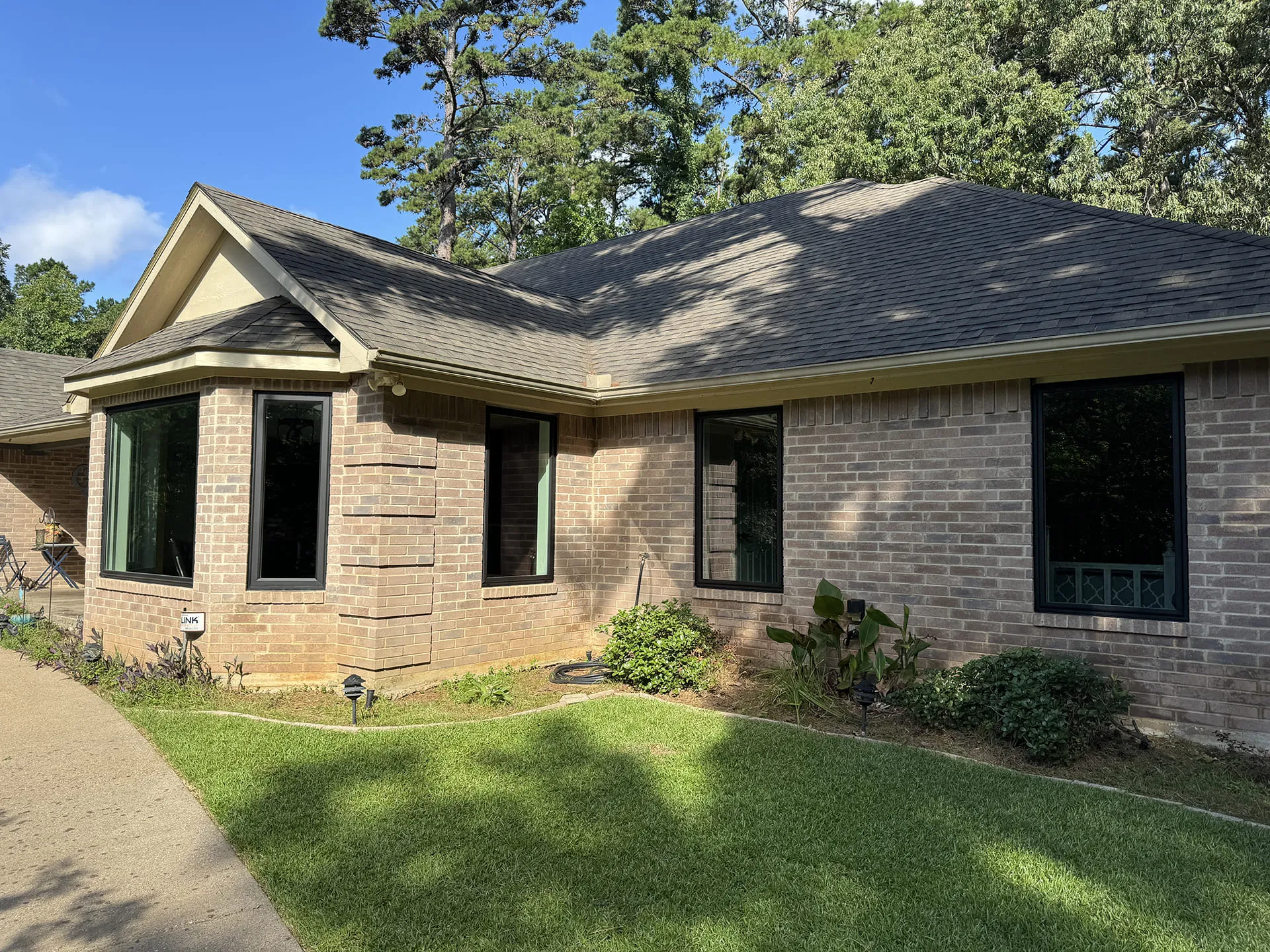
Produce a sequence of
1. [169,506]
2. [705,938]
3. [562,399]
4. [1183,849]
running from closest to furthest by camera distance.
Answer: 1. [705,938]
2. [1183,849]
3. [169,506]
4. [562,399]

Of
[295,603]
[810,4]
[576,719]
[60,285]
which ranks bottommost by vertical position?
[576,719]

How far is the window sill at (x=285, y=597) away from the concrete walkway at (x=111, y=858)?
1.46m

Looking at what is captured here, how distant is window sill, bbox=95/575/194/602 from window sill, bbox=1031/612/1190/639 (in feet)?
25.1

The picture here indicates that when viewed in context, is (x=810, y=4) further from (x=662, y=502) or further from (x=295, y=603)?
(x=295, y=603)

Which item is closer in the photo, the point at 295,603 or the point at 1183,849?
the point at 1183,849

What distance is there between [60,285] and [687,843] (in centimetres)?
4594

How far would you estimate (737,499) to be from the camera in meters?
9.12

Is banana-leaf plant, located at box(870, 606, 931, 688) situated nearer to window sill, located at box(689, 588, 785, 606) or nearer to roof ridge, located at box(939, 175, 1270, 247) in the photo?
window sill, located at box(689, 588, 785, 606)

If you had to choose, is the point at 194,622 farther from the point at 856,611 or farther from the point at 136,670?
the point at 856,611

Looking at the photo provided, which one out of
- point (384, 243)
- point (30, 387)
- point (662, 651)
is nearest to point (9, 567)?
point (30, 387)

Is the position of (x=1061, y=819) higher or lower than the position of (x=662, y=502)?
lower

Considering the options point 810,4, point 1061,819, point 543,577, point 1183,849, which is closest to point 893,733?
point 1061,819

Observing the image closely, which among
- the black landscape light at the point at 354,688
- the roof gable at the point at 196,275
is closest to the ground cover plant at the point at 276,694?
the black landscape light at the point at 354,688

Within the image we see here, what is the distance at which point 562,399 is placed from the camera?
9.05 meters
